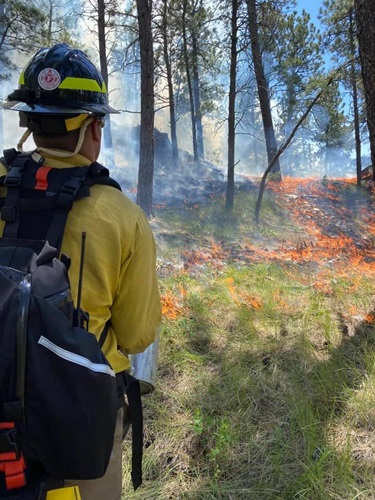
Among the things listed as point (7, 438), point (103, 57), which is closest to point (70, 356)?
point (7, 438)

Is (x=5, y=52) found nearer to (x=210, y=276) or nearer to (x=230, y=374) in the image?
(x=210, y=276)

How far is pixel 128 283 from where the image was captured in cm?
132

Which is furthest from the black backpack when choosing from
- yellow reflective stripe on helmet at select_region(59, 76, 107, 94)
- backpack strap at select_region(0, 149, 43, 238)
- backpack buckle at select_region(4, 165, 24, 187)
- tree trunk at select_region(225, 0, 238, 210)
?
tree trunk at select_region(225, 0, 238, 210)

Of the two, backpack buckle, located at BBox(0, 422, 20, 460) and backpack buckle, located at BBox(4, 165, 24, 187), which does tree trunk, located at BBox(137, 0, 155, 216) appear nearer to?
backpack buckle, located at BBox(4, 165, 24, 187)

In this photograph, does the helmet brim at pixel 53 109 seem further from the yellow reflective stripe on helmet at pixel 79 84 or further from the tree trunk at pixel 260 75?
the tree trunk at pixel 260 75

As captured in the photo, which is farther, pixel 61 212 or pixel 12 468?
pixel 61 212

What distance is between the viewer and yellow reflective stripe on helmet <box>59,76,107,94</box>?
4.33 feet

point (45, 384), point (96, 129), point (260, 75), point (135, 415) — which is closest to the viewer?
point (45, 384)

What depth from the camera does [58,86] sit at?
51.5 inches

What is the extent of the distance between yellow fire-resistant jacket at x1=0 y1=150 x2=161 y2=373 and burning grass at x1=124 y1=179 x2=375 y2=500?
4.17 feet

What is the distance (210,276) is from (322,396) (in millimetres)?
3094

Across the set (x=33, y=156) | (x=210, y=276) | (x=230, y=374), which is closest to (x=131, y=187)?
(x=210, y=276)

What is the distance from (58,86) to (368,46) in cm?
342

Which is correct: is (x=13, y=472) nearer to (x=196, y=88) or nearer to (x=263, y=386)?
(x=263, y=386)
